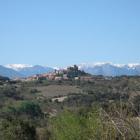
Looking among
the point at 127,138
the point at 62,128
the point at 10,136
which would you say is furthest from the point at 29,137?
the point at 127,138

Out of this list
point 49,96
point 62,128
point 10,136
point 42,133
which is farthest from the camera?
point 49,96

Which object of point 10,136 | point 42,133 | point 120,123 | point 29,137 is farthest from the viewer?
point 42,133

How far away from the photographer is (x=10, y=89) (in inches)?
6294

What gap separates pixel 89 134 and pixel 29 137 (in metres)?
22.6

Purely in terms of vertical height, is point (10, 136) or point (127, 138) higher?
point (127, 138)

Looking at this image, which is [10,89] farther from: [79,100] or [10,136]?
[10,136]

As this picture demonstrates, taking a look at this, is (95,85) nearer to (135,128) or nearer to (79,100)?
(79,100)

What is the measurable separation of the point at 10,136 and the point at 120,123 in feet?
105

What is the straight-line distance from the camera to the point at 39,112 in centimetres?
10850

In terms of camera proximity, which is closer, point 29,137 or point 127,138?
point 127,138

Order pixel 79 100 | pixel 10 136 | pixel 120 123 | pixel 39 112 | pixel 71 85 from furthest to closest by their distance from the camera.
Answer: pixel 71 85 → pixel 79 100 → pixel 39 112 → pixel 10 136 → pixel 120 123

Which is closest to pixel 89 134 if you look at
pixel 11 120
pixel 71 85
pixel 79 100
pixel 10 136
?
pixel 10 136

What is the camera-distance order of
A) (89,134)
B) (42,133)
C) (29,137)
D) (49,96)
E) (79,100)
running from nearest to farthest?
(89,134)
(29,137)
(42,133)
(79,100)
(49,96)

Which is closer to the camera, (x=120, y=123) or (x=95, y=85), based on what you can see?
(x=120, y=123)
